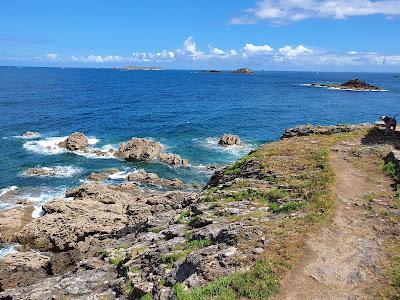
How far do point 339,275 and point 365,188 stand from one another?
9.52 m

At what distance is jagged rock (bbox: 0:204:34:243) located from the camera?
116 ft

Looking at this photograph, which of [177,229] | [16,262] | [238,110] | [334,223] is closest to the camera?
[334,223]

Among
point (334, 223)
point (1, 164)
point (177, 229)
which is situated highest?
point (334, 223)

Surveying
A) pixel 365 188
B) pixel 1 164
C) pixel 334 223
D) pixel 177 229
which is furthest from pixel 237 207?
pixel 1 164

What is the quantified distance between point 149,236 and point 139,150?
3830 centimetres

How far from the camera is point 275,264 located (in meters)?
17.2

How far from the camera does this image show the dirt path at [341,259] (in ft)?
52.0

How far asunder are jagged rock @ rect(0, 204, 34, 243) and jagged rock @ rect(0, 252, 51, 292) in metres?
5.96

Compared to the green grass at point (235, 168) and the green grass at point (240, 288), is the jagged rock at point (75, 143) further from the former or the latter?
the green grass at point (240, 288)

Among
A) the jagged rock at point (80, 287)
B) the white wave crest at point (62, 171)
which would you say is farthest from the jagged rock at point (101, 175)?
the jagged rock at point (80, 287)

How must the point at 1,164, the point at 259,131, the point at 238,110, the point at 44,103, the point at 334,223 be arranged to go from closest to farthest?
the point at 334,223 → the point at 1,164 → the point at 259,131 → the point at 238,110 → the point at 44,103

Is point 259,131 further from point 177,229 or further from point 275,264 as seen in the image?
point 275,264

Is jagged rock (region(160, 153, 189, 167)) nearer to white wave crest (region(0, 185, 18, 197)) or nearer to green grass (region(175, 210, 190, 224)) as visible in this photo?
white wave crest (region(0, 185, 18, 197))

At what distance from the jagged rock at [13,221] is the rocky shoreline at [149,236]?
3.5 inches
